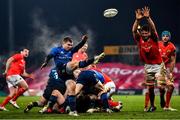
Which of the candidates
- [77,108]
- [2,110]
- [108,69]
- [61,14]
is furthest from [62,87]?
[61,14]

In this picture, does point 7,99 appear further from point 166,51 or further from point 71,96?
point 166,51

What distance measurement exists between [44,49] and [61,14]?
2.52 metres

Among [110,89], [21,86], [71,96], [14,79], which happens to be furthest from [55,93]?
[14,79]

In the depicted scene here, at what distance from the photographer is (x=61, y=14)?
3247 centimetres

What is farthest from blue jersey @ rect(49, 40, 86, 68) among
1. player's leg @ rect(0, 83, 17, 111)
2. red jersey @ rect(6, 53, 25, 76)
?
red jersey @ rect(6, 53, 25, 76)

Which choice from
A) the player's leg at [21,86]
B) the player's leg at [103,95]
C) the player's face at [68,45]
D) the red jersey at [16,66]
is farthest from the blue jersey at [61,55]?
the red jersey at [16,66]

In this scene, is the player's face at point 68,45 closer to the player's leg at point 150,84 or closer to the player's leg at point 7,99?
the player's leg at point 150,84

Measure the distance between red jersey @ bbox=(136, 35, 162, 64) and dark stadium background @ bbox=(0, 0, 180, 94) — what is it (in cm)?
1734

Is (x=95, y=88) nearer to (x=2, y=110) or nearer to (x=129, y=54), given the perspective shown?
(x=2, y=110)

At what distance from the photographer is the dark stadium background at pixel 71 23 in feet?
102

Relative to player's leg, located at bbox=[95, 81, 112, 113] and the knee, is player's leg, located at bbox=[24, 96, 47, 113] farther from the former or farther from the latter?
player's leg, located at bbox=[95, 81, 112, 113]

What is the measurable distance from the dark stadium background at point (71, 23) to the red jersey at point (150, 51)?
56.9ft

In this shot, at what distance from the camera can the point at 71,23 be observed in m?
32.0

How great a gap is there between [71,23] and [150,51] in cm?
1921
